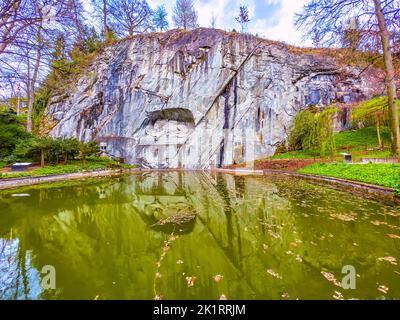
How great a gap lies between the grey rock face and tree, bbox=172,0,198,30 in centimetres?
1495

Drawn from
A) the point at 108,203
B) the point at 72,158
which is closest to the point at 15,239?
the point at 108,203

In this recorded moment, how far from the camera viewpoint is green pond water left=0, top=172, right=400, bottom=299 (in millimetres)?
2490

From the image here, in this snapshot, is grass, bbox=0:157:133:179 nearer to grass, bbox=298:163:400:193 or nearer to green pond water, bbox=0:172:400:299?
green pond water, bbox=0:172:400:299

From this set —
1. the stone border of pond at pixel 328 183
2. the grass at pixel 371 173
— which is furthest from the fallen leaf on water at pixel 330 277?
the grass at pixel 371 173

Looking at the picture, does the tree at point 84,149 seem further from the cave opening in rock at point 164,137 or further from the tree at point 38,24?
the tree at point 38,24

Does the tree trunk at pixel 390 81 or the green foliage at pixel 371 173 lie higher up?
the tree trunk at pixel 390 81

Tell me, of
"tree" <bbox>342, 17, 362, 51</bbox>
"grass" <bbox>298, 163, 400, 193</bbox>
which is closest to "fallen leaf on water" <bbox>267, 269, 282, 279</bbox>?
"grass" <bbox>298, 163, 400, 193</bbox>

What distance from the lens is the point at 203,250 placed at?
3.54m

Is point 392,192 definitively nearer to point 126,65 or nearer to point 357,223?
point 357,223

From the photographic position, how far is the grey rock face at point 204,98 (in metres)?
22.5

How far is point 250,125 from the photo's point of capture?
2236 cm

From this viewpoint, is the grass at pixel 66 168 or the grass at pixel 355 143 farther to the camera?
the grass at pixel 355 143

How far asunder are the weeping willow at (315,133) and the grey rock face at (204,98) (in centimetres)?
290
